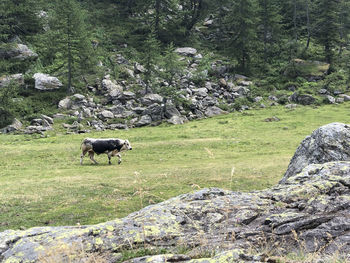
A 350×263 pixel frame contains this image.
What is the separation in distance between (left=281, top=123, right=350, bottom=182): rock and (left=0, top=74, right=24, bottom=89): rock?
41.0 meters

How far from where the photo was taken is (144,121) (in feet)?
139

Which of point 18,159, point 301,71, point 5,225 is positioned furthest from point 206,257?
point 301,71

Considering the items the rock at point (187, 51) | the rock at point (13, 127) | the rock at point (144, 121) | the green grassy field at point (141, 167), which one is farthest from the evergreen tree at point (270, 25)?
the rock at point (13, 127)

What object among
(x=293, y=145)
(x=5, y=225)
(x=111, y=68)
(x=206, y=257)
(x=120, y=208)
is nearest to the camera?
(x=206, y=257)

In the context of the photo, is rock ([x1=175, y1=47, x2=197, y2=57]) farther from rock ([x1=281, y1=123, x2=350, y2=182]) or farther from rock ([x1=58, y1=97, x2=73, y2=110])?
rock ([x1=281, y1=123, x2=350, y2=182])

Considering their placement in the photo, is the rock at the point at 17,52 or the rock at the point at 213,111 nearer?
the rock at the point at 213,111

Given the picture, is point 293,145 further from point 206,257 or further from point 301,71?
point 301,71

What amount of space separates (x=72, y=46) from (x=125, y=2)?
38795 mm

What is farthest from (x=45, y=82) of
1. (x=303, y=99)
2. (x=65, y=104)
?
(x=303, y=99)

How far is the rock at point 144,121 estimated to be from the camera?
4181cm

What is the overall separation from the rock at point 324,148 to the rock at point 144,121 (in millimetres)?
29377

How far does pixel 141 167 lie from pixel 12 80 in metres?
30.6

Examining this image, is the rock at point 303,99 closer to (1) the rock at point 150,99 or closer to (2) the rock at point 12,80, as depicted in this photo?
(1) the rock at point 150,99

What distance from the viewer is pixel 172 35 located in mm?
70062
